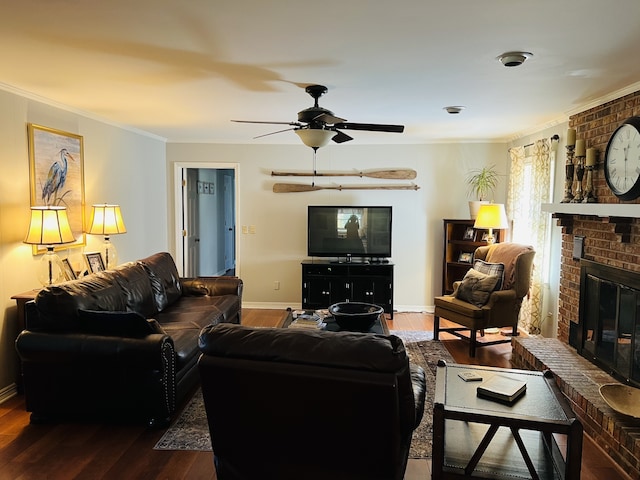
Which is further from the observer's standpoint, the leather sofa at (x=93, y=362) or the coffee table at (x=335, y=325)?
the coffee table at (x=335, y=325)

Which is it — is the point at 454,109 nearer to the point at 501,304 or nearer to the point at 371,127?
the point at 371,127

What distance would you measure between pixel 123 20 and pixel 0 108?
6.24 feet

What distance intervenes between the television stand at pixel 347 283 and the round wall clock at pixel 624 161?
283cm

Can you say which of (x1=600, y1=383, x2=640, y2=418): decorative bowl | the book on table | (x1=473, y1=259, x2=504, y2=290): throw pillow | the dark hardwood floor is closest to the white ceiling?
(x1=473, y1=259, x2=504, y2=290): throw pillow

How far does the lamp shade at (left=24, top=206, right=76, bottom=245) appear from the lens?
3459 mm

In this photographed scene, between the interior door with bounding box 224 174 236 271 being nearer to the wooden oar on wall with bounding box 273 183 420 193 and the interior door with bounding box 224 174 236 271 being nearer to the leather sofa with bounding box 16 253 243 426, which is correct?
the wooden oar on wall with bounding box 273 183 420 193

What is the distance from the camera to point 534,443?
256 centimetres

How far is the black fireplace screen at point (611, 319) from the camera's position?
3.07 meters

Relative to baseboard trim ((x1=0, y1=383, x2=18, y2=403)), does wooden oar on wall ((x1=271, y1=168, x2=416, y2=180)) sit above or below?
above

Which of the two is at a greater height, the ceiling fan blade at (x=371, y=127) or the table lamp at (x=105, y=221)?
the ceiling fan blade at (x=371, y=127)

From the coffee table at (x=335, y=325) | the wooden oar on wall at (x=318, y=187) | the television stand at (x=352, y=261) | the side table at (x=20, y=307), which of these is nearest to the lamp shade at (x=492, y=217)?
the wooden oar on wall at (x=318, y=187)

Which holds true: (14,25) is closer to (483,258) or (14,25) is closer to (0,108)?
(0,108)

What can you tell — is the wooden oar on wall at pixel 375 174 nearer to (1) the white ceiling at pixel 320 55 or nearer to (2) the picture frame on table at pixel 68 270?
(1) the white ceiling at pixel 320 55

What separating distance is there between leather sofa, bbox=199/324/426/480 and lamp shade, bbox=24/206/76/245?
2155 millimetres
